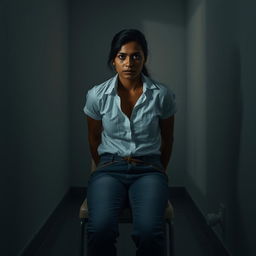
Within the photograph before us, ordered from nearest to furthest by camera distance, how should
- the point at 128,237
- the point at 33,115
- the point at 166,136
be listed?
the point at 166,136, the point at 33,115, the point at 128,237

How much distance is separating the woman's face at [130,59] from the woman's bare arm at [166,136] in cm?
25

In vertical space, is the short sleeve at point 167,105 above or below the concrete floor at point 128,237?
above

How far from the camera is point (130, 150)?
155cm

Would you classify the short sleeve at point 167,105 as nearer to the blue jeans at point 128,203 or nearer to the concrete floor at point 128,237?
the blue jeans at point 128,203

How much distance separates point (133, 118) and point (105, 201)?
0.39m

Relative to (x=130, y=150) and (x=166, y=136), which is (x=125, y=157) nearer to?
(x=130, y=150)

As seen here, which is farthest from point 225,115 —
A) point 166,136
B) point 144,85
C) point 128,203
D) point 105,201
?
point 105,201

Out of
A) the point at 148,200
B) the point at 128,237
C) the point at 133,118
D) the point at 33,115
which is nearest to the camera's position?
the point at 148,200

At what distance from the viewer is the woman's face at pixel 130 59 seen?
5.26 ft

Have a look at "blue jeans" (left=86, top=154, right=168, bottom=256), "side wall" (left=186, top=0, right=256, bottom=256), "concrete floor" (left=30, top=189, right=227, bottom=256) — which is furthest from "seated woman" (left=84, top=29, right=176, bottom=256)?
"concrete floor" (left=30, top=189, right=227, bottom=256)

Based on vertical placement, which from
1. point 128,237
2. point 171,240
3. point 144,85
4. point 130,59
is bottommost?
point 128,237

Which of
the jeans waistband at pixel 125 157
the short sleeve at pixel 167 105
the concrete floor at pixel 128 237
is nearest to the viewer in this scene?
the jeans waistband at pixel 125 157

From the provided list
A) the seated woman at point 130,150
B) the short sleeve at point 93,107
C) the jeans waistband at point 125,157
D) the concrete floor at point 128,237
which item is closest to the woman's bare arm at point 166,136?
the seated woman at point 130,150

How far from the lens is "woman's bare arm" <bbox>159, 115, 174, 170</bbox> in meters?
1.67
